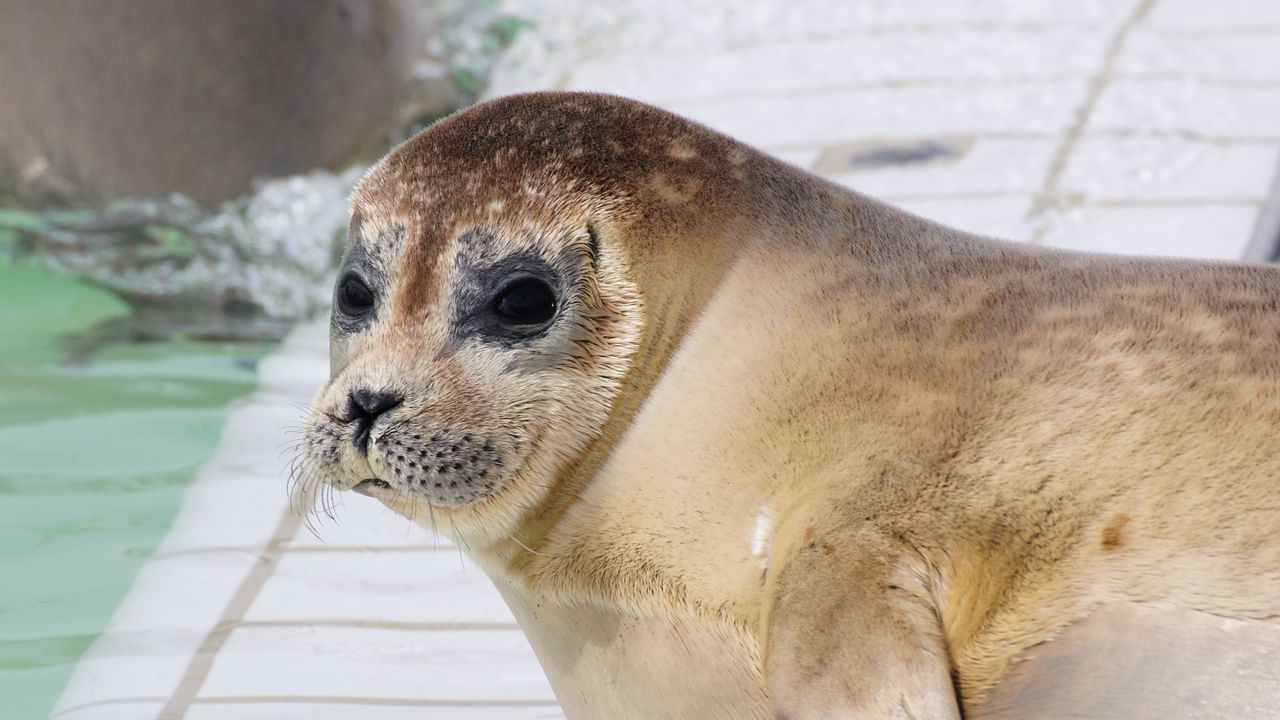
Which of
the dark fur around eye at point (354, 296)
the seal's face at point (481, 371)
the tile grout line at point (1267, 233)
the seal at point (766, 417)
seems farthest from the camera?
the tile grout line at point (1267, 233)

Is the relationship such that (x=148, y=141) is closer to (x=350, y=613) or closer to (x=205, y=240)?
(x=205, y=240)

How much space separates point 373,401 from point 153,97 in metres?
4.22

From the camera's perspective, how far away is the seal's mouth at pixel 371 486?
6.19ft

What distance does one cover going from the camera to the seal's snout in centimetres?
184

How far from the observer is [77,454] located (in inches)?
152

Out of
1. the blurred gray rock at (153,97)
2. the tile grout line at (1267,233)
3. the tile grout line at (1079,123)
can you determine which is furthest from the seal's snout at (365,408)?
the blurred gray rock at (153,97)

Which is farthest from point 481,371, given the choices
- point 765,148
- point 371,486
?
point 765,148

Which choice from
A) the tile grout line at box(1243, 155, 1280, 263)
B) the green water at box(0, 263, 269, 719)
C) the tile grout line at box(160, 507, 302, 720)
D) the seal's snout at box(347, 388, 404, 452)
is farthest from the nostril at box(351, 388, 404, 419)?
the tile grout line at box(1243, 155, 1280, 263)

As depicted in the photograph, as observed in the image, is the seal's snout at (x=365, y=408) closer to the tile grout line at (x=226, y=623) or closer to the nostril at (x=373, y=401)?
the nostril at (x=373, y=401)

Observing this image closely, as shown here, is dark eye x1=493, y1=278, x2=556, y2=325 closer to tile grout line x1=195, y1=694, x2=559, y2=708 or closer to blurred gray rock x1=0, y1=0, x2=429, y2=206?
tile grout line x1=195, y1=694, x2=559, y2=708

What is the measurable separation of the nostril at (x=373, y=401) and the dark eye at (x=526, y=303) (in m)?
0.17

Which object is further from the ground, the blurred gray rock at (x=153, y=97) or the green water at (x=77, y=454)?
the blurred gray rock at (x=153, y=97)

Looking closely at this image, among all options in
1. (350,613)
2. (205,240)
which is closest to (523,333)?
(350,613)

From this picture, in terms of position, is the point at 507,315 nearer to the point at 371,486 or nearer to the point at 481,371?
the point at 481,371
